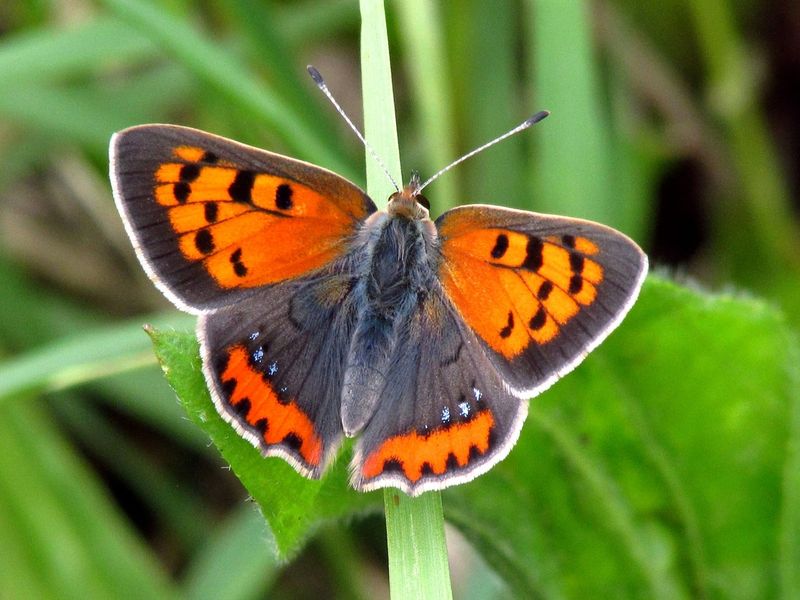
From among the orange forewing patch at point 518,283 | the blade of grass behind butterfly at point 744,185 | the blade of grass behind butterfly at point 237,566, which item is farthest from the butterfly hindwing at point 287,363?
the blade of grass behind butterfly at point 744,185

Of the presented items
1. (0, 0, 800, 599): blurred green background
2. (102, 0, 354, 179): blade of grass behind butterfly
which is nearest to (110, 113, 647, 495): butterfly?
(0, 0, 800, 599): blurred green background

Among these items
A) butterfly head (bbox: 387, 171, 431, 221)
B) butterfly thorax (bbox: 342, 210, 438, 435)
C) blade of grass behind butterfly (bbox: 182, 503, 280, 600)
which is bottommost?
blade of grass behind butterfly (bbox: 182, 503, 280, 600)

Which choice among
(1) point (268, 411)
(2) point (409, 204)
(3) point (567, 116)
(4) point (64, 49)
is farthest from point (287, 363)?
(4) point (64, 49)

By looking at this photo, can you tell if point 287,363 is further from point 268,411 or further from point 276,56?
point 276,56

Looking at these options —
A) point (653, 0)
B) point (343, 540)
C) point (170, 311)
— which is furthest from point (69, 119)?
point (653, 0)

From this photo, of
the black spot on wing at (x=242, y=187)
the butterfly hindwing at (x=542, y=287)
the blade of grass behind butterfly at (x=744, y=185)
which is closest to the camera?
the butterfly hindwing at (x=542, y=287)

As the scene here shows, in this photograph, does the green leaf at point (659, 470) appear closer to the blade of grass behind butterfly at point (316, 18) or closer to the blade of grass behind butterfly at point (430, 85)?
the blade of grass behind butterfly at point (430, 85)

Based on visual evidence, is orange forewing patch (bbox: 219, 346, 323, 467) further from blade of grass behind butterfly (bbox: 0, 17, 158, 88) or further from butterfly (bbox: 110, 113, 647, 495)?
blade of grass behind butterfly (bbox: 0, 17, 158, 88)
